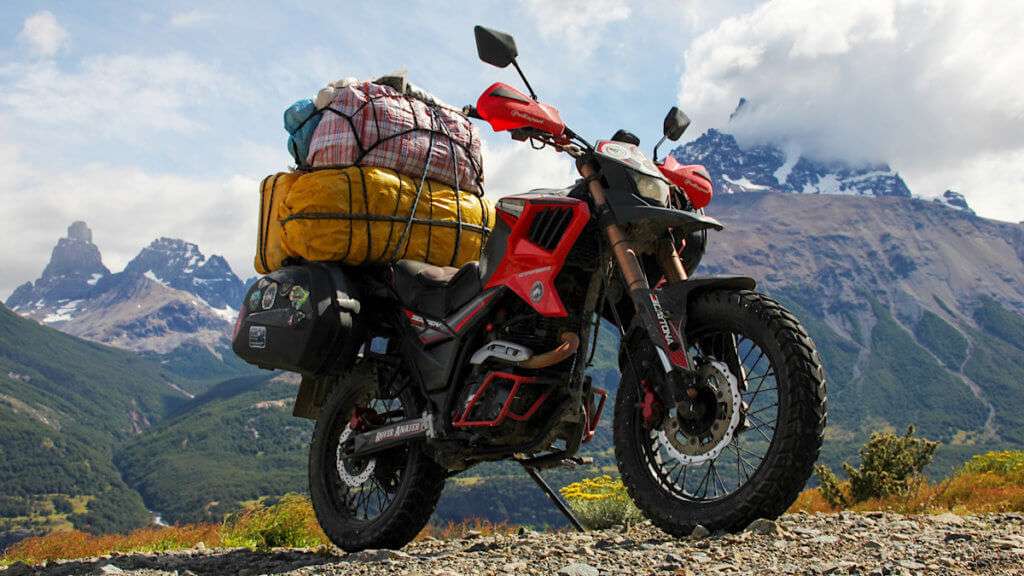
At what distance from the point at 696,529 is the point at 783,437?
0.70m

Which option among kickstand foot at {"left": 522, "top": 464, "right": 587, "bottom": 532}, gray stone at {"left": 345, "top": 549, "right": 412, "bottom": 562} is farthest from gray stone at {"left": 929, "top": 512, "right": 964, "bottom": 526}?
gray stone at {"left": 345, "top": 549, "right": 412, "bottom": 562}

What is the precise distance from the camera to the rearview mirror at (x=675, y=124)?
6.03 meters

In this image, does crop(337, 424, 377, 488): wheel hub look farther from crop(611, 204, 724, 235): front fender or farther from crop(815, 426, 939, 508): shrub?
crop(815, 426, 939, 508): shrub

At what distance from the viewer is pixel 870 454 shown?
10516 mm

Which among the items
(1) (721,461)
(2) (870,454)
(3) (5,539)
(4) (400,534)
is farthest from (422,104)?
(3) (5,539)

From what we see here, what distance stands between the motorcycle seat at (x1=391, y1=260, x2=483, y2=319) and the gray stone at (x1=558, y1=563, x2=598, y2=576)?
6.85 feet

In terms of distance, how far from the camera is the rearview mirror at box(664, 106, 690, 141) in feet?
19.8

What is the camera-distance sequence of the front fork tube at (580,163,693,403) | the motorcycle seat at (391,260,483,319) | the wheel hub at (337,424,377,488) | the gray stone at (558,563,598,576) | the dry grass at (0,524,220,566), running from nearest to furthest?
the gray stone at (558,563,598,576) < the front fork tube at (580,163,693,403) < the motorcycle seat at (391,260,483,319) < the wheel hub at (337,424,377,488) < the dry grass at (0,524,220,566)

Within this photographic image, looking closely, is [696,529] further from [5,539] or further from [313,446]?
[5,539]

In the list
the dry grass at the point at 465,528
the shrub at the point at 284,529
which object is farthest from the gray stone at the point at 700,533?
the dry grass at the point at 465,528

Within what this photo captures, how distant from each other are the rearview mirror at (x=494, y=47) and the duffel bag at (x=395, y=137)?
2067mm

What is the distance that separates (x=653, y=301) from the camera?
480 centimetres

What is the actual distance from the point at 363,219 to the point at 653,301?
2828 mm

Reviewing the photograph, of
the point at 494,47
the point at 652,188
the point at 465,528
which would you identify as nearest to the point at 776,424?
the point at 652,188
